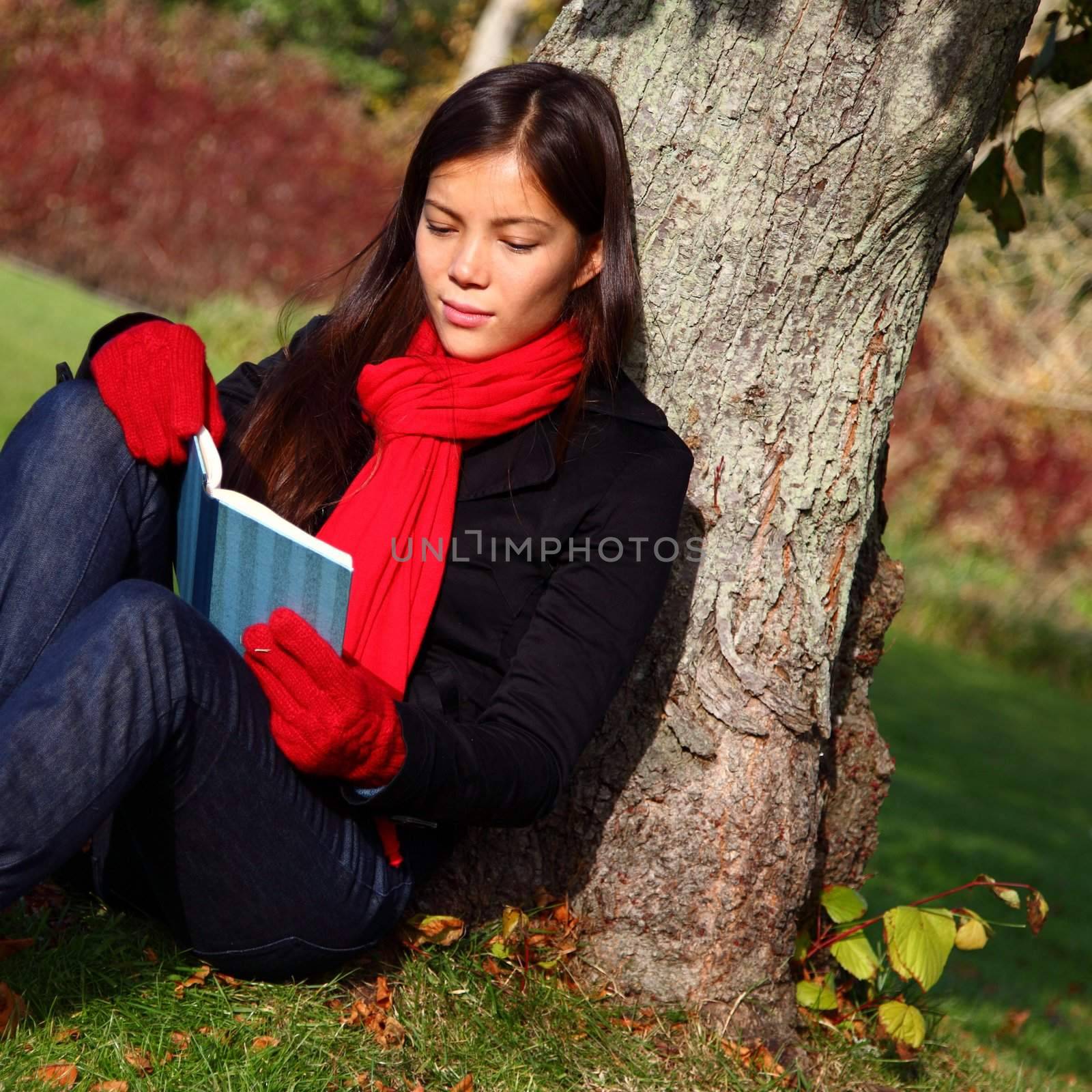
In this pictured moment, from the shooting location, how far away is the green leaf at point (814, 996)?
108 inches

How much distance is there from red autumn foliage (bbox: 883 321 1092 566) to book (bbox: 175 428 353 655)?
35.5 feet

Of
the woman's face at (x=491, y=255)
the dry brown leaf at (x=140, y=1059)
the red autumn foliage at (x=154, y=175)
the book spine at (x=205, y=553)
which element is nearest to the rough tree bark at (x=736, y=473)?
the woman's face at (x=491, y=255)

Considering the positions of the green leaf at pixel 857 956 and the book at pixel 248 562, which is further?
the green leaf at pixel 857 956

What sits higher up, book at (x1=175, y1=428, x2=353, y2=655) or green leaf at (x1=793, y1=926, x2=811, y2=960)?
book at (x1=175, y1=428, x2=353, y2=655)

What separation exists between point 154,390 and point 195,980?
97 cm

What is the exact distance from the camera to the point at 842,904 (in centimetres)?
284

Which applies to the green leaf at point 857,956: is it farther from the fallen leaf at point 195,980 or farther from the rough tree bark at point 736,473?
the fallen leaf at point 195,980

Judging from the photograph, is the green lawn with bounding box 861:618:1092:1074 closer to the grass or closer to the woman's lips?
the grass

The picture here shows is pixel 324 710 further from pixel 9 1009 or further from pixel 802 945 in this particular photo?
pixel 802 945

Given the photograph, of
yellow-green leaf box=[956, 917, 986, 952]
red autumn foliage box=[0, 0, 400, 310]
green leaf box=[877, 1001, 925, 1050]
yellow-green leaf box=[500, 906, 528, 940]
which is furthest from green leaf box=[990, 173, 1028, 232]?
red autumn foliage box=[0, 0, 400, 310]

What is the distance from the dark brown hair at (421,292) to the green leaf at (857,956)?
120 cm

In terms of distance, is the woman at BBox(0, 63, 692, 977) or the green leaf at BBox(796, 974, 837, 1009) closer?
the woman at BBox(0, 63, 692, 977)

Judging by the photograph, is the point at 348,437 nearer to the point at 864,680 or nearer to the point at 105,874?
the point at 105,874

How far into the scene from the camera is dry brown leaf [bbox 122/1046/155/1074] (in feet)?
6.83
